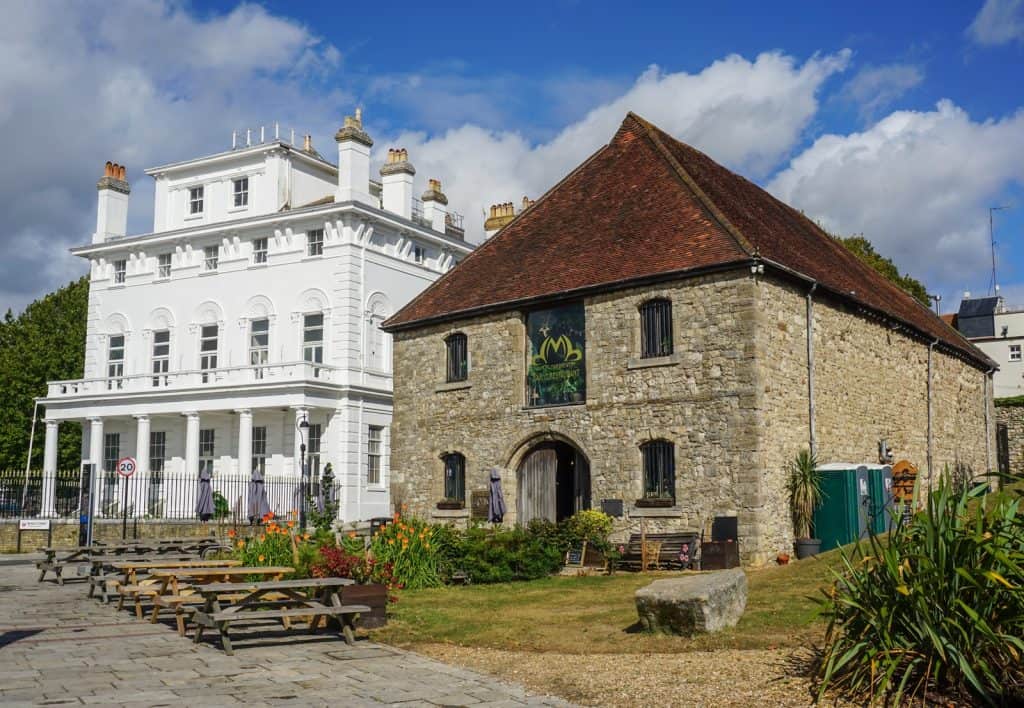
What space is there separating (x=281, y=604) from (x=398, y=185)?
29.5 m

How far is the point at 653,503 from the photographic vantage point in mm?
20875

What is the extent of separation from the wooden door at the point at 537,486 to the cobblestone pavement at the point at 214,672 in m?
11.8

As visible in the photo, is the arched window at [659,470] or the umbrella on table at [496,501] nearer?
the arched window at [659,470]

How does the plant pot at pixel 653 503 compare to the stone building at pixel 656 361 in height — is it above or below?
below

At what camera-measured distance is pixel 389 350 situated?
39.2m

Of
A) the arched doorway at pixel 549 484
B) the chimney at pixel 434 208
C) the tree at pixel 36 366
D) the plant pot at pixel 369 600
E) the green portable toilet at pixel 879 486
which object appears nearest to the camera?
the plant pot at pixel 369 600

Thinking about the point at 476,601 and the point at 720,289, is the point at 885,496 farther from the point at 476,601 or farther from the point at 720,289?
the point at 476,601

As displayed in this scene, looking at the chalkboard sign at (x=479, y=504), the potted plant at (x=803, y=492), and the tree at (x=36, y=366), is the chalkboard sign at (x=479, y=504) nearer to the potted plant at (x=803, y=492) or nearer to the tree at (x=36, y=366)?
the potted plant at (x=803, y=492)

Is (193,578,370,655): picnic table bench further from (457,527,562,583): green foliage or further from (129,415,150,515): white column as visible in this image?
(129,415,150,515): white column

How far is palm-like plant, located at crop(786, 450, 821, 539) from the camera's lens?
20.4 m

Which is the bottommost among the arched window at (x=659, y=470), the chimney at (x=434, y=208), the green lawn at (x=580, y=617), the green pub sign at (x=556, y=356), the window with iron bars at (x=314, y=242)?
the green lawn at (x=580, y=617)

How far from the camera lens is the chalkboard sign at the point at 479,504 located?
79.0 ft

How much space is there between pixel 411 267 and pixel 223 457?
10530mm

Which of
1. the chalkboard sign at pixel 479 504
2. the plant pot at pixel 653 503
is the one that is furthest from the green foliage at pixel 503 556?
the chalkboard sign at pixel 479 504
